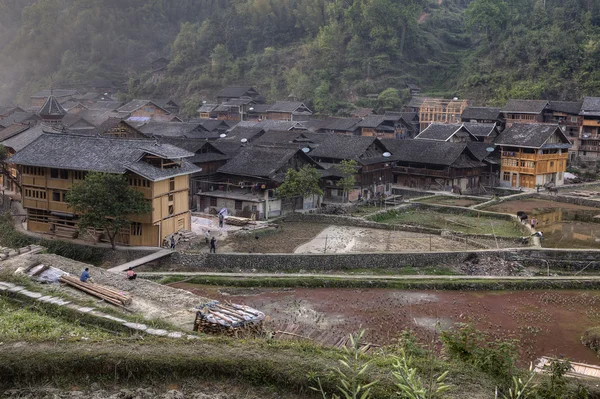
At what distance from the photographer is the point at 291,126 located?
5978cm

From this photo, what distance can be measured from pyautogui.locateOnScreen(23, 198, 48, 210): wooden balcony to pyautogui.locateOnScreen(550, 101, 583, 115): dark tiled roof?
47.5 meters

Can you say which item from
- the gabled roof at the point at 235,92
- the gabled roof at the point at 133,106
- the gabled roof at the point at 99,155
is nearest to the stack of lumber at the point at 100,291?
the gabled roof at the point at 99,155

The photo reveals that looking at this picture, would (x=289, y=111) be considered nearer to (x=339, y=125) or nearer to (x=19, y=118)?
(x=339, y=125)

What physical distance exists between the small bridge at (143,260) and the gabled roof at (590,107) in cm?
4383

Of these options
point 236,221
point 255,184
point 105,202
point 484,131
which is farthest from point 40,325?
point 484,131

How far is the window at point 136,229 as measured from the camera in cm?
3052

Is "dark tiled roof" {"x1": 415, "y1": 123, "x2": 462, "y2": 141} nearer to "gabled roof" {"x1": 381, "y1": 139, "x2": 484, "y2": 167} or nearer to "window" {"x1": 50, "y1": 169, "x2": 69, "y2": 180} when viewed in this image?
"gabled roof" {"x1": 381, "y1": 139, "x2": 484, "y2": 167}

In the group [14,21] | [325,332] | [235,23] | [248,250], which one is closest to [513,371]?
[325,332]

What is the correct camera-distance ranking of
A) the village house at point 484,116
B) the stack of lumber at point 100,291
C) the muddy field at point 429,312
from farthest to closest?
the village house at point 484,116 < the muddy field at point 429,312 < the stack of lumber at point 100,291

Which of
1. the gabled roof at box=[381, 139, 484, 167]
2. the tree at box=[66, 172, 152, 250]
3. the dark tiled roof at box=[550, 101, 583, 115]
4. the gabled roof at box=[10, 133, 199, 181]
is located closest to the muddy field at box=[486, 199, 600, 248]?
the gabled roof at box=[381, 139, 484, 167]

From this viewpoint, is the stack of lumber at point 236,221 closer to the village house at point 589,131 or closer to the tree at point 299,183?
the tree at point 299,183

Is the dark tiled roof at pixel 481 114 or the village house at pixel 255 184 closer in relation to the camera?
the village house at pixel 255 184

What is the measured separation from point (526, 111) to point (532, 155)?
11.1 meters

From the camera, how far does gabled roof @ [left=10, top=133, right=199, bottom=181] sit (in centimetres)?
3023
